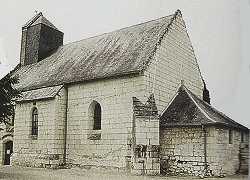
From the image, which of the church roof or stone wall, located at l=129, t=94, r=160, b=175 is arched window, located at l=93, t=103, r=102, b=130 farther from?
stone wall, located at l=129, t=94, r=160, b=175

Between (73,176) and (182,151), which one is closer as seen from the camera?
(73,176)

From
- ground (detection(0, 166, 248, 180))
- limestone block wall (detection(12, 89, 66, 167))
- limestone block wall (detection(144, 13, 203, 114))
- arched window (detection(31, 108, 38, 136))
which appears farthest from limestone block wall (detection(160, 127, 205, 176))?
arched window (detection(31, 108, 38, 136))

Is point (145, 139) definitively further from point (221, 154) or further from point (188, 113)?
point (221, 154)

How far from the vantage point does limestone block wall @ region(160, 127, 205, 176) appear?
6.36 meters

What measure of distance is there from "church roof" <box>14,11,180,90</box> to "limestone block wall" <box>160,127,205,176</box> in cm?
140

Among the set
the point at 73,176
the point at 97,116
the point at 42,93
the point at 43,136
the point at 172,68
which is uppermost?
the point at 172,68

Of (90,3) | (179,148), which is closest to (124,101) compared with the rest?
(179,148)

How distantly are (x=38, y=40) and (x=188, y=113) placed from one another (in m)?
6.05

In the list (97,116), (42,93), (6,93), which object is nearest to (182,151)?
(97,116)

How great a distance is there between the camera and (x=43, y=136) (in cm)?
820

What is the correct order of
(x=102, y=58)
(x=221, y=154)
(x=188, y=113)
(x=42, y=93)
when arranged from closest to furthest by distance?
(x=221, y=154) → (x=188, y=113) → (x=102, y=58) → (x=42, y=93)

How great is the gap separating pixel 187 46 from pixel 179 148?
262 centimetres

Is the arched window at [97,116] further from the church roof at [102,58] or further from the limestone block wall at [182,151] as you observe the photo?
the limestone block wall at [182,151]

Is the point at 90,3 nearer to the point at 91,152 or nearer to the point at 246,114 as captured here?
the point at 246,114
